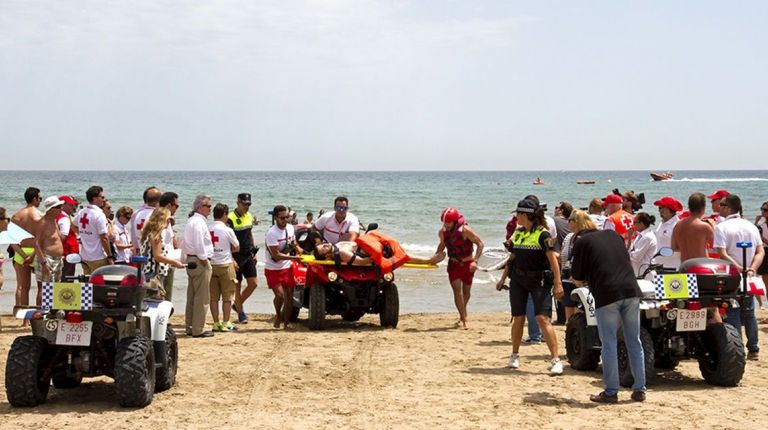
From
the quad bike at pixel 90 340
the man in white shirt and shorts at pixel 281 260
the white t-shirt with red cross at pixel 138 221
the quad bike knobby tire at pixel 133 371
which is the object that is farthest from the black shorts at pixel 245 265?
the quad bike knobby tire at pixel 133 371

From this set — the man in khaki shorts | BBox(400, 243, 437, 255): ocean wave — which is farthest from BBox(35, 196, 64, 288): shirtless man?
BBox(400, 243, 437, 255): ocean wave

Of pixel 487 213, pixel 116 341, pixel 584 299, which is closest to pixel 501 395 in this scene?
pixel 584 299

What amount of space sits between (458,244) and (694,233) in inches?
131

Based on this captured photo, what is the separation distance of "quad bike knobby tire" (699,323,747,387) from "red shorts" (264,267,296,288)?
5.63 metres

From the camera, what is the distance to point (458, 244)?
11609mm

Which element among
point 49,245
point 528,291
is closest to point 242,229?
point 49,245

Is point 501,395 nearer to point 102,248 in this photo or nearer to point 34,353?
point 34,353

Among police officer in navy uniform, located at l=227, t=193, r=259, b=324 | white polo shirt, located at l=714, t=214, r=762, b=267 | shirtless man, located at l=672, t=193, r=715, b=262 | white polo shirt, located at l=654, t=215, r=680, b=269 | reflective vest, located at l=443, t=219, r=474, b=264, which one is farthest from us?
police officer in navy uniform, located at l=227, t=193, r=259, b=324

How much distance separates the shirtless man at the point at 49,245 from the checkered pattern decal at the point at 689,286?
668 cm

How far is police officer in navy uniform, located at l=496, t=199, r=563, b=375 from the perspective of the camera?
27.9 ft

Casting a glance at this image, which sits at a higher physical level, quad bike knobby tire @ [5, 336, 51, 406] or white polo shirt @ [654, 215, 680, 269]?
white polo shirt @ [654, 215, 680, 269]

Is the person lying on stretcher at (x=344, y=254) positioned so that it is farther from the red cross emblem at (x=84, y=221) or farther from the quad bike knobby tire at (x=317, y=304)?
the red cross emblem at (x=84, y=221)

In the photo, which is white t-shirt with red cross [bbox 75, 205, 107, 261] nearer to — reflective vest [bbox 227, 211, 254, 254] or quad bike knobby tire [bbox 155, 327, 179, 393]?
reflective vest [bbox 227, 211, 254, 254]

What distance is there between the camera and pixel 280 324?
12.2 m
